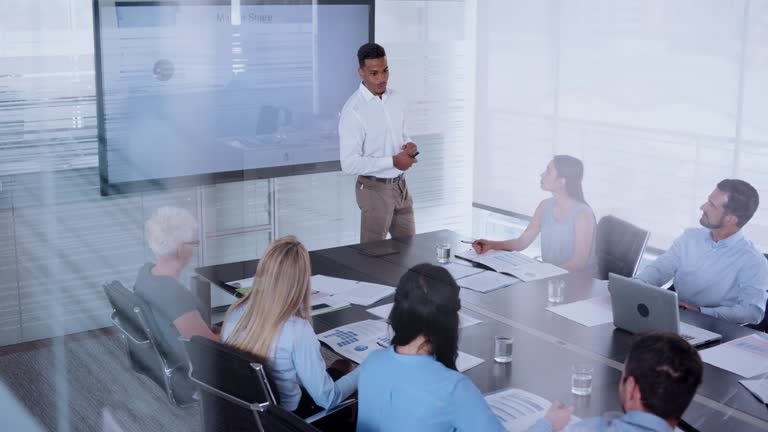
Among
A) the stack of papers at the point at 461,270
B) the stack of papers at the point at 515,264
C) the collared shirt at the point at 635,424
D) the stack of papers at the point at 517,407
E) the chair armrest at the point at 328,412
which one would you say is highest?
the collared shirt at the point at 635,424

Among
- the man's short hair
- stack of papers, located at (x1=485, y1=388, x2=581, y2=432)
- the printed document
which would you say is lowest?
stack of papers, located at (x1=485, y1=388, x2=581, y2=432)

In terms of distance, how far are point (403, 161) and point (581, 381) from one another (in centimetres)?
112

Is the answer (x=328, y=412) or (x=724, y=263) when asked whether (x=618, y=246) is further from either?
(x=328, y=412)

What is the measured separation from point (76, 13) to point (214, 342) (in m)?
0.72

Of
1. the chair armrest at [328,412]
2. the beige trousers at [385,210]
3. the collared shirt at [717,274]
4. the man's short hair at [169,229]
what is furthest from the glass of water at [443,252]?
the man's short hair at [169,229]

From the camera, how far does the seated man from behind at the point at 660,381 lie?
143 cm

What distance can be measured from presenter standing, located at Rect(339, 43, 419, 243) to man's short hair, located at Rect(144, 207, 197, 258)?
0.87 m

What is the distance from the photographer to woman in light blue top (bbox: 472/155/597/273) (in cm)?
262

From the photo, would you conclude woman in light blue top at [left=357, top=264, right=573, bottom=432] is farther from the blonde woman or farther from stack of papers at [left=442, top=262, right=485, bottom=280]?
stack of papers at [left=442, top=262, right=485, bottom=280]

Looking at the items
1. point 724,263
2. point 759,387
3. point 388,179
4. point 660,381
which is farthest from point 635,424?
point 388,179

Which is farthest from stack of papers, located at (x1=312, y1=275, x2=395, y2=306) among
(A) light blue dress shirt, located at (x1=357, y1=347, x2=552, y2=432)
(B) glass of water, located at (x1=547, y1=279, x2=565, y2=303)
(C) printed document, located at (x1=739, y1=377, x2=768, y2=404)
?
(C) printed document, located at (x1=739, y1=377, x2=768, y2=404)

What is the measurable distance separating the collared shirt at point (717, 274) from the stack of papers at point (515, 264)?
0.36 metres

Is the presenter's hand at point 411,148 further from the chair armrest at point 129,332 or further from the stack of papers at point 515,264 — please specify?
the chair armrest at point 129,332

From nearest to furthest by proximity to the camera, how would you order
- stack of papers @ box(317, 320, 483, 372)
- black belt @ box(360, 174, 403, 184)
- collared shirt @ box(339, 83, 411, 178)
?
stack of papers @ box(317, 320, 483, 372)
collared shirt @ box(339, 83, 411, 178)
black belt @ box(360, 174, 403, 184)
